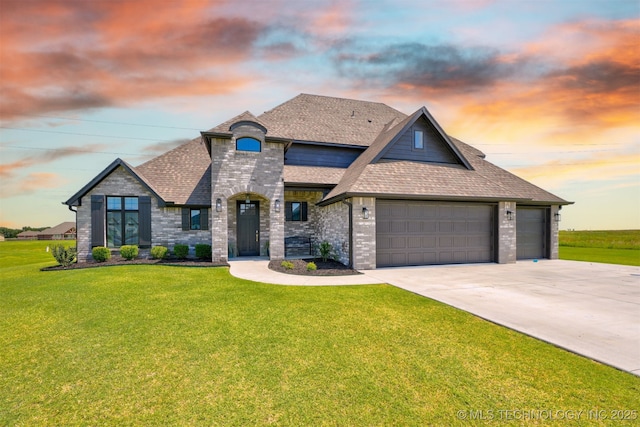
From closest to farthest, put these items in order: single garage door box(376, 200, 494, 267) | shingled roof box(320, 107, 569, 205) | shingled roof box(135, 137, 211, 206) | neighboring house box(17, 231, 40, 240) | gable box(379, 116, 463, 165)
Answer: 1. shingled roof box(320, 107, 569, 205)
2. single garage door box(376, 200, 494, 267)
3. gable box(379, 116, 463, 165)
4. shingled roof box(135, 137, 211, 206)
5. neighboring house box(17, 231, 40, 240)

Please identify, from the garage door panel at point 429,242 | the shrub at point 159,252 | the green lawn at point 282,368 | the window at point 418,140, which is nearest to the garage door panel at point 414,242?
the garage door panel at point 429,242

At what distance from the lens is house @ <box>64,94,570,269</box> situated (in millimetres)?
12664

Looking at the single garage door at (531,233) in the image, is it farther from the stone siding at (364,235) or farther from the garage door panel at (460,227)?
the stone siding at (364,235)

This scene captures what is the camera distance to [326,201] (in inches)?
560

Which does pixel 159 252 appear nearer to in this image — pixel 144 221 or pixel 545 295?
pixel 144 221

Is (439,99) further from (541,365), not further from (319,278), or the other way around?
(541,365)

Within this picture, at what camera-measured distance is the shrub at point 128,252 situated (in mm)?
13695

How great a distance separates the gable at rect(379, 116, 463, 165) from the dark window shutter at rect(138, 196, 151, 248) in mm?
12371

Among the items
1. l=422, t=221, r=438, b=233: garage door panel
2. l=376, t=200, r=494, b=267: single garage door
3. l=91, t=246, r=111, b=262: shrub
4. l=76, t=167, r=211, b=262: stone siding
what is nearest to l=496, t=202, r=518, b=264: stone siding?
l=376, t=200, r=494, b=267: single garage door

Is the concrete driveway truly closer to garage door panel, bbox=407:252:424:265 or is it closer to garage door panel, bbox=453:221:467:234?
garage door panel, bbox=407:252:424:265

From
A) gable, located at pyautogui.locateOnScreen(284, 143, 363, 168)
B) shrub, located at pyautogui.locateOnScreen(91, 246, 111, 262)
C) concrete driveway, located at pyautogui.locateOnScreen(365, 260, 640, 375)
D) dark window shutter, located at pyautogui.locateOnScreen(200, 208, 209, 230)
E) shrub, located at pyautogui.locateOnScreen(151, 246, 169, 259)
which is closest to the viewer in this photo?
concrete driveway, located at pyautogui.locateOnScreen(365, 260, 640, 375)

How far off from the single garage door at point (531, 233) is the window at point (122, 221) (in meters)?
20.7

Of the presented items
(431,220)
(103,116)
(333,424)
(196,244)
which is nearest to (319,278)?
(431,220)

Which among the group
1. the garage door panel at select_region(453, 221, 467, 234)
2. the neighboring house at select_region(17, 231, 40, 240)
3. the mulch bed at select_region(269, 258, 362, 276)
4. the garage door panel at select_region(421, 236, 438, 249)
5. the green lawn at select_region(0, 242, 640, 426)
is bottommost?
the neighboring house at select_region(17, 231, 40, 240)
